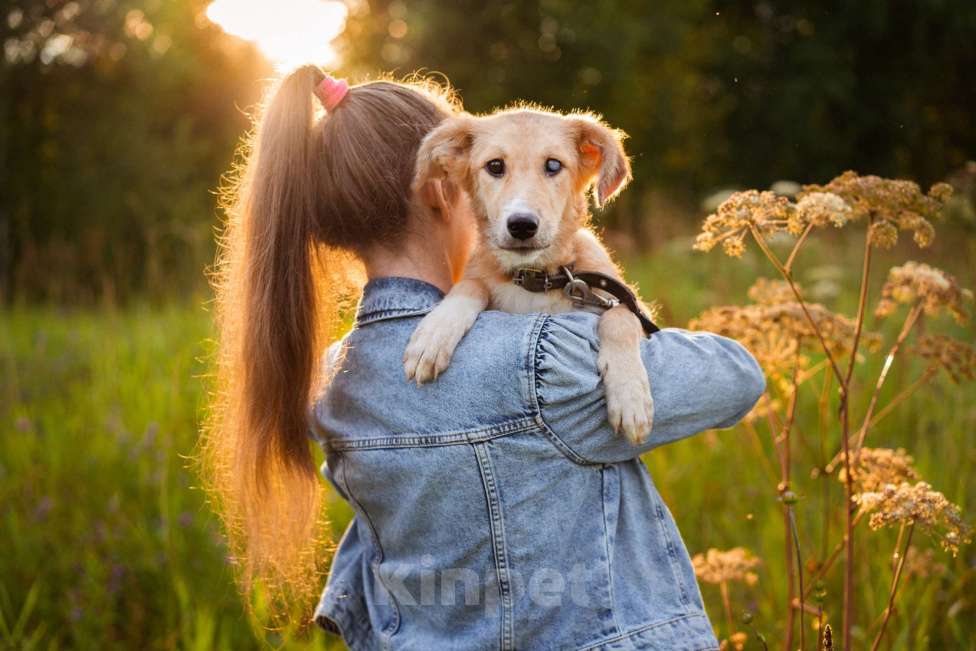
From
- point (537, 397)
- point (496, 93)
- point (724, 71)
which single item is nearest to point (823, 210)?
point (537, 397)

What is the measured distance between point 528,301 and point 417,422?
573mm

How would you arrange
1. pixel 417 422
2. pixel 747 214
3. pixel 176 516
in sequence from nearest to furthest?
pixel 417 422
pixel 747 214
pixel 176 516

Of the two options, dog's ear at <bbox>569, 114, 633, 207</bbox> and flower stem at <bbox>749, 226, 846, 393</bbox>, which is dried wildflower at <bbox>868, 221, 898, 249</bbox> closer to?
flower stem at <bbox>749, 226, 846, 393</bbox>

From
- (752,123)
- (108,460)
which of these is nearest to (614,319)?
(108,460)

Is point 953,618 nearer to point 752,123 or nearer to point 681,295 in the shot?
point 681,295

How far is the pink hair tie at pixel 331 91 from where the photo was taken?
2.01 m

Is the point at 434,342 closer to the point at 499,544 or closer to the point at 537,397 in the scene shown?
the point at 537,397

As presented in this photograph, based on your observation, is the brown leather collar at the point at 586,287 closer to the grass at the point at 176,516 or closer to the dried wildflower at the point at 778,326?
the dried wildflower at the point at 778,326

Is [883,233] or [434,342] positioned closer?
[434,342]

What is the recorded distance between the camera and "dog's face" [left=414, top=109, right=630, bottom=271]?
220cm

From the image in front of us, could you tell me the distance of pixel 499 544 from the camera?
1712 millimetres

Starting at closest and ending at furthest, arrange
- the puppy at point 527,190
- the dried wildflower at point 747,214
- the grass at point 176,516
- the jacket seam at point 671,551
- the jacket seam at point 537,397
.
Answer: the jacket seam at point 537,397 < the jacket seam at point 671,551 < the dried wildflower at point 747,214 < the puppy at point 527,190 < the grass at point 176,516

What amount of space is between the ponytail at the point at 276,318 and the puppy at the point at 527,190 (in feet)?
0.97

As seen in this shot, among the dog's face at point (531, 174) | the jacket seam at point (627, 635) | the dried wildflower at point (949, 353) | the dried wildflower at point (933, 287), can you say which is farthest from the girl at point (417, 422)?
the dried wildflower at point (949, 353)
